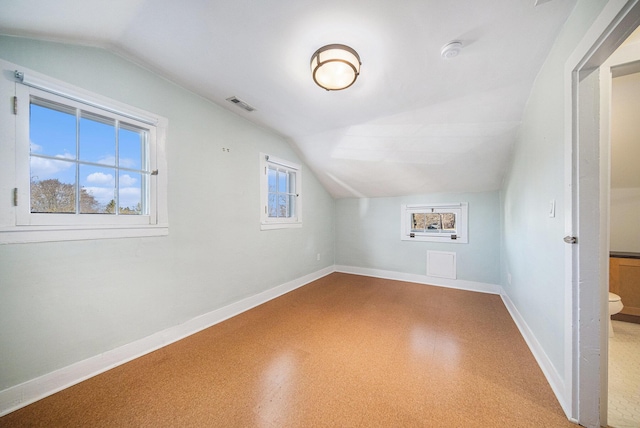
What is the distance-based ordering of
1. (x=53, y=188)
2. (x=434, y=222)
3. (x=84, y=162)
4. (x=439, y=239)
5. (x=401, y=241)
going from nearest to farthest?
(x=53, y=188) → (x=84, y=162) → (x=439, y=239) → (x=434, y=222) → (x=401, y=241)

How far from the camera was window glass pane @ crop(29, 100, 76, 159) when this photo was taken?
1.44 metres

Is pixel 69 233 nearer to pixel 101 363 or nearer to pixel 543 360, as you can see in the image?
pixel 101 363

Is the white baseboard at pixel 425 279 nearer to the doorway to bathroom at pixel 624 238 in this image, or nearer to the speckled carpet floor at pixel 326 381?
the speckled carpet floor at pixel 326 381

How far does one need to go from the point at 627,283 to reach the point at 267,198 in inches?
160

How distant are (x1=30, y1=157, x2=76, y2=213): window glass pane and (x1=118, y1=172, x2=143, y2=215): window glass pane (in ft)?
0.87

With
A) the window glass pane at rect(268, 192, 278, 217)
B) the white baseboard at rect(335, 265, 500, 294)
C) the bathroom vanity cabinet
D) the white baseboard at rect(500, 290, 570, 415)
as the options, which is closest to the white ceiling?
the window glass pane at rect(268, 192, 278, 217)

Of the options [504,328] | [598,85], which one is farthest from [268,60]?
[504,328]

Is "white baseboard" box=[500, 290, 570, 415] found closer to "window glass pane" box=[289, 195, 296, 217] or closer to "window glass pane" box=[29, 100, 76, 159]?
"window glass pane" box=[289, 195, 296, 217]

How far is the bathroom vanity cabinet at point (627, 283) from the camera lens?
7.30 feet

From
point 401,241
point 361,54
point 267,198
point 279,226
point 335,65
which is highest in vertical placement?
point 361,54

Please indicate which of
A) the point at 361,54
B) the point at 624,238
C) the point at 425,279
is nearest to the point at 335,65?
the point at 361,54

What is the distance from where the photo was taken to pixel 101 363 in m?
1.63

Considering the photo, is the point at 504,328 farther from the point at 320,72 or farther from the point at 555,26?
the point at 320,72

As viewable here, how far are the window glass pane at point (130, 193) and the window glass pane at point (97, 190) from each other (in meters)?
0.05
